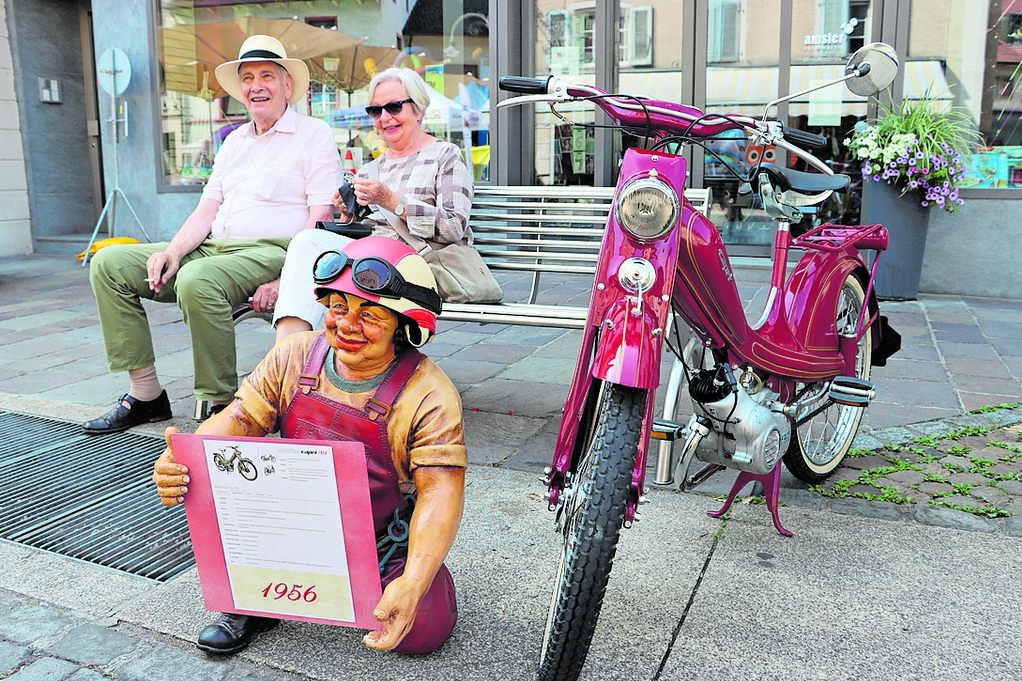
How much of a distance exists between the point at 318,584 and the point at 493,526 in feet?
3.04

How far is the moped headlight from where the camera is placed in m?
1.98

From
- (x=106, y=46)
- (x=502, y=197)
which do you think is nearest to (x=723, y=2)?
(x=502, y=197)

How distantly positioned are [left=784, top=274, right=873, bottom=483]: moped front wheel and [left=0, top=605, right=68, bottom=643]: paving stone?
7.16 ft

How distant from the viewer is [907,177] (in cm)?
659

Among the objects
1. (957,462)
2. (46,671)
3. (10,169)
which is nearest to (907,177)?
(957,462)

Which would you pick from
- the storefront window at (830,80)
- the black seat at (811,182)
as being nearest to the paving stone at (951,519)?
the black seat at (811,182)

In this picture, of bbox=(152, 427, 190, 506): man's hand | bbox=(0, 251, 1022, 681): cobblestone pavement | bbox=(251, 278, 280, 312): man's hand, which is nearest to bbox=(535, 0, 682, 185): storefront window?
bbox=(0, 251, 1022, 681): cobblestone pavement

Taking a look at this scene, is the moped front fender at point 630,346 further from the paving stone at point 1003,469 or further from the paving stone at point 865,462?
the paving stone at point 1003,469

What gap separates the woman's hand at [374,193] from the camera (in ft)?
10.3

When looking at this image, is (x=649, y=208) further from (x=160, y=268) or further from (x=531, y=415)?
(x=160, y=268)

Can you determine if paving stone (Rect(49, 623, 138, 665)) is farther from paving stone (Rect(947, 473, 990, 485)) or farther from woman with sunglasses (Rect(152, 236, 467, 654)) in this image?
paving stone (Rect(947, 473, 990, 485))

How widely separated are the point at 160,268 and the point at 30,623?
1.77 m

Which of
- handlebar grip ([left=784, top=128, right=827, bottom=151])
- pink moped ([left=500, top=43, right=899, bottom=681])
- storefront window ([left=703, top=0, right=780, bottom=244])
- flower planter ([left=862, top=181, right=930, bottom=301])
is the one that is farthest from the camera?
storefront window ([left=703, top=0, right=780, bottom=244])

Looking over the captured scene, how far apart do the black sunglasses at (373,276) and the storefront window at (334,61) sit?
7129 mm
